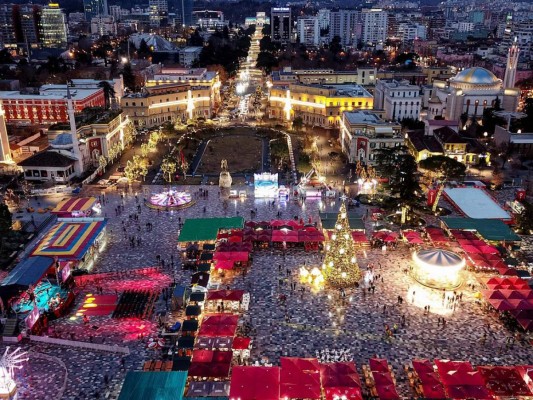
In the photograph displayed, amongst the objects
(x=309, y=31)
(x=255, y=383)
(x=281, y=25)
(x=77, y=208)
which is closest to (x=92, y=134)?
(x=77, y=208)

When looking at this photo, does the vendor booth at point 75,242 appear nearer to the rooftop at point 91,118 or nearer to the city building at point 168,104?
the rooftop at point 91,118

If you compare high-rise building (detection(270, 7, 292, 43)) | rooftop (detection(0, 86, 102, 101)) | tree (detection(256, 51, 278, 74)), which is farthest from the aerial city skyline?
high-rise building (detection(270, 7, 292, 43))

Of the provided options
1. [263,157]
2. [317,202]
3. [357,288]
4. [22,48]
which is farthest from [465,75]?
[22,48]

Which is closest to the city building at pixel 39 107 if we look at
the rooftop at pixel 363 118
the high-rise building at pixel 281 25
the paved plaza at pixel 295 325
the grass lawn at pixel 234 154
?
the grass lawn at pixel 234 154

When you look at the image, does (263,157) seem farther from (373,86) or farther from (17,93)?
(17,93)

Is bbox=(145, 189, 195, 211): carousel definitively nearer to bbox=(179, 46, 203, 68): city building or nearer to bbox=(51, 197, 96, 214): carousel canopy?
bbox=(51, 197, 96, 214): carousel canopy

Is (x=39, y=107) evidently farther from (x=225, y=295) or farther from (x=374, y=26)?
(x=374, y=26)
